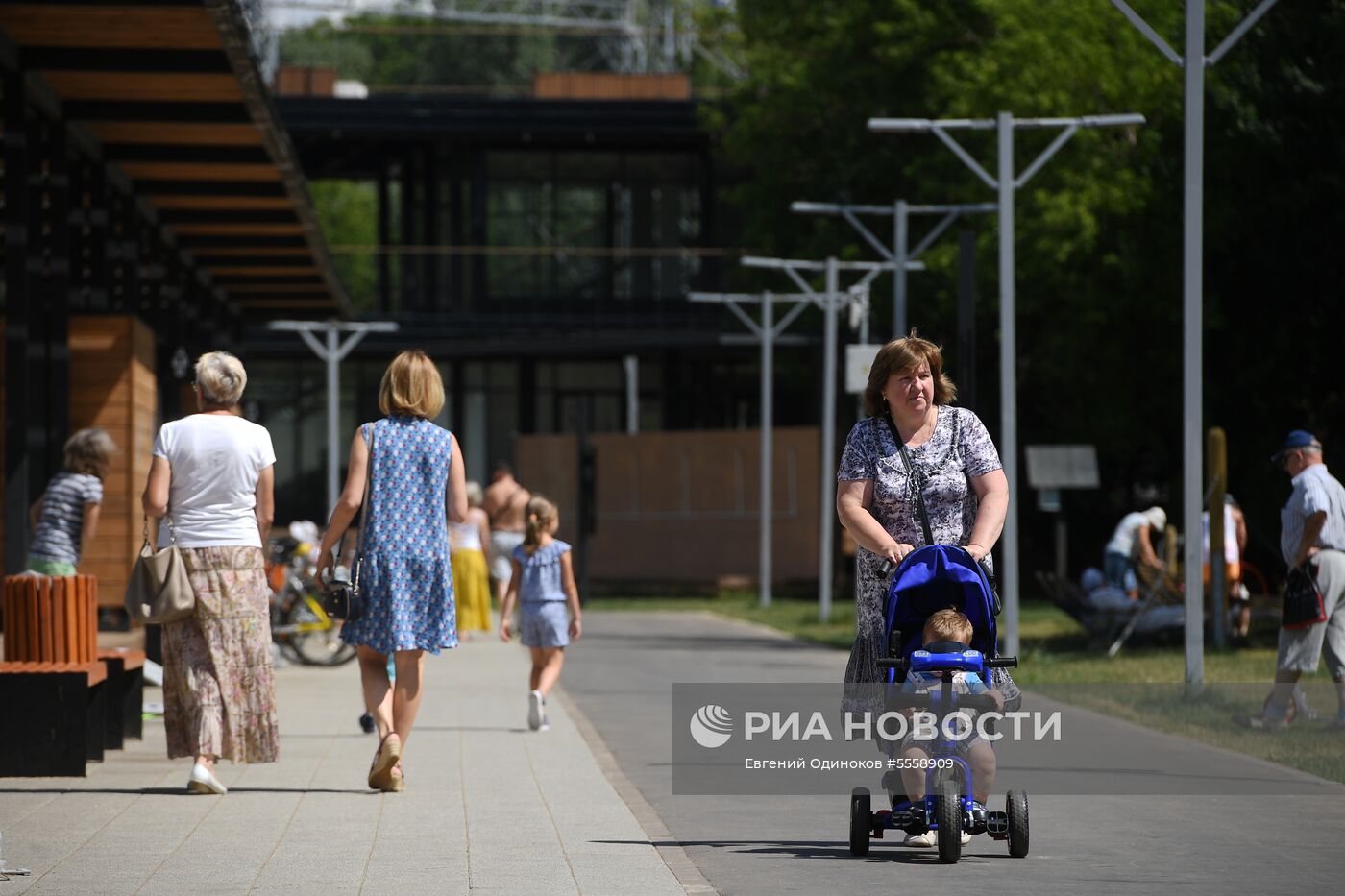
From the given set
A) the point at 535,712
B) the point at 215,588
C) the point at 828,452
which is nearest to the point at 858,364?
the point at 828,452

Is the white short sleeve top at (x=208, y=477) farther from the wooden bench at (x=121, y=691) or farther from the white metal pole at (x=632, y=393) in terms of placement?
the white metal pole at (x=632, y=393)

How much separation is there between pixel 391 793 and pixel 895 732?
324 cm

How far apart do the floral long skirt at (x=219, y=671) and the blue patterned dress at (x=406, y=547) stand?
449 mm

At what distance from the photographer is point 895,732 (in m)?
8.18

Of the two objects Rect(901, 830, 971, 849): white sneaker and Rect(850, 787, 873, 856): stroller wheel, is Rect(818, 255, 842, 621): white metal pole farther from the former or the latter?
Rect(850, 787, 873, 856): stroller wheel

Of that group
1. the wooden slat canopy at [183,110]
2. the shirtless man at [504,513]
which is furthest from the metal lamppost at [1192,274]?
the shirtless man at [504,513]

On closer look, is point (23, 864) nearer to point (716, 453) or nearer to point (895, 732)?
point (895, 732)

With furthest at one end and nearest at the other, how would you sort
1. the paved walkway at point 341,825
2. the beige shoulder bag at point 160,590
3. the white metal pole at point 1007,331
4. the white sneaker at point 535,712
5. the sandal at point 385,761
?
the white metal pole at point 1007,331
the white sneaker at point 535,712
the sandal at point 385,761
the beige shoulder bag at point 160,590
the paved walkway at point 341,825

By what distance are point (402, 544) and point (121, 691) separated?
2.85 meters

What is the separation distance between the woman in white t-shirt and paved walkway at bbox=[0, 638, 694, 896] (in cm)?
31

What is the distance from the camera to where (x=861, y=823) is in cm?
841

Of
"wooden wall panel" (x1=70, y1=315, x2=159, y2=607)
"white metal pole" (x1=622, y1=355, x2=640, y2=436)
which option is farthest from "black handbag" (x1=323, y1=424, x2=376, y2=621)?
"white metal pole" (x1=622, y1=355, x2=640, y2=436)

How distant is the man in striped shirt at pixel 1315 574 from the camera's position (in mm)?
14016

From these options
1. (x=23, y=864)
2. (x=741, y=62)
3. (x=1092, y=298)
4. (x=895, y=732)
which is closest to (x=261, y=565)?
(x=23, y=864)
